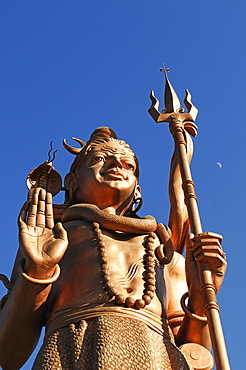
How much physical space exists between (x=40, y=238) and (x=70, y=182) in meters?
2.11

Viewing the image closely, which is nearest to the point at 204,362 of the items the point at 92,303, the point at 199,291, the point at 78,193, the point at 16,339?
the point at 199,291

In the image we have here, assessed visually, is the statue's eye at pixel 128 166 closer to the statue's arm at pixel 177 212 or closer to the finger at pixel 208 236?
the statue's arm at pixel 177 212

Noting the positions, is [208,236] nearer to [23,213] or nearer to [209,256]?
[209,256]

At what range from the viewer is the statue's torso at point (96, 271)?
8781mm

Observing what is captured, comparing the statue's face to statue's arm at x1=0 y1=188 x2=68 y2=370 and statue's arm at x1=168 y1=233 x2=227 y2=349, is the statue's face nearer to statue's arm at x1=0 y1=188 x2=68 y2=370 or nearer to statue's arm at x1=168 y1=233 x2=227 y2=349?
statue's arm at x1=0 y1=188 x2=68 y2=370

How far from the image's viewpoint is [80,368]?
8023 millimetres

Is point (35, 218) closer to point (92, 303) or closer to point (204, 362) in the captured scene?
point (92, 303)

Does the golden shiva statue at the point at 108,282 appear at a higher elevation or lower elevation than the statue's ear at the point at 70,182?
lower

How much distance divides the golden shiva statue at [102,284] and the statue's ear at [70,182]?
230mm

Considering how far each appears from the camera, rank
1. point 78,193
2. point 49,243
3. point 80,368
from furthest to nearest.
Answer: point 78,193
point 49,243
point 80,368

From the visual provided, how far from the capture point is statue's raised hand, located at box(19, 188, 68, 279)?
8453mm

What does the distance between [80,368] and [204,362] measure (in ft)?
5.01

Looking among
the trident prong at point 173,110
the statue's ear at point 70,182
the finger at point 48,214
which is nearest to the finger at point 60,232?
the finger at point 48,214

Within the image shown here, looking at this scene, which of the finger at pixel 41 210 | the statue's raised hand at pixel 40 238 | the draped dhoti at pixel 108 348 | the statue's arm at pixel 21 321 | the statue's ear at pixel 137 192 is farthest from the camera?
the statue's ear at pixel 137 192
